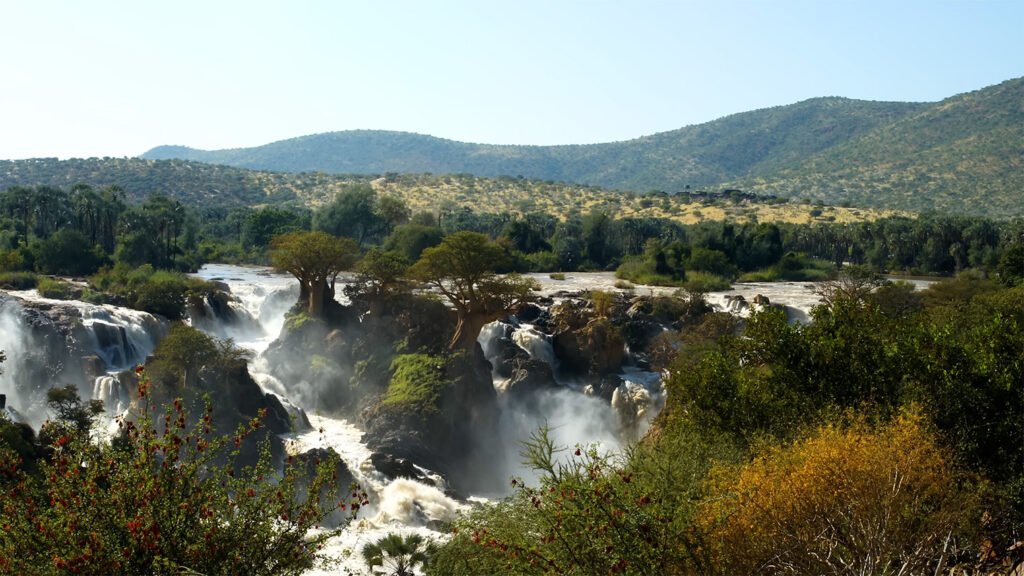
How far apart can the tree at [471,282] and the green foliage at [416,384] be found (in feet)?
7.29

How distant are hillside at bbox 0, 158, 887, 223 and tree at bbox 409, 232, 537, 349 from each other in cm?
9272

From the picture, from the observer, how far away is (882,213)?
145m

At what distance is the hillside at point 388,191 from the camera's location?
484 ft

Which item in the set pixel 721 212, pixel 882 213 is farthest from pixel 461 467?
pixel 882 213

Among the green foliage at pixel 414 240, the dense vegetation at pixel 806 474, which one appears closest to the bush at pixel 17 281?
the green foliage at pixel 414 240

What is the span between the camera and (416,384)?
42250mm

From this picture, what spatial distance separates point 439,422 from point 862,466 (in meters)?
27.5

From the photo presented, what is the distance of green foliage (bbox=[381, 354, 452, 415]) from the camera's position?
4091cm

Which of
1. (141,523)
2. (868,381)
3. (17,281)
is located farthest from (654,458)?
(17,281)

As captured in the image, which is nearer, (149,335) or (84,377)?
(84,377)

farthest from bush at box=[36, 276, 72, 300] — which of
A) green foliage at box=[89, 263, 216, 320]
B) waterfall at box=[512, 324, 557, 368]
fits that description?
waterfall at box=[512, 324, 557, 368]

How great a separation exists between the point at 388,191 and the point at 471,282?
11616cm

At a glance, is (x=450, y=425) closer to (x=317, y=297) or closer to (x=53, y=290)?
(x=317, y=297)

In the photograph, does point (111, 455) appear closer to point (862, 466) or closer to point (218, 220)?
point (862, 466)
